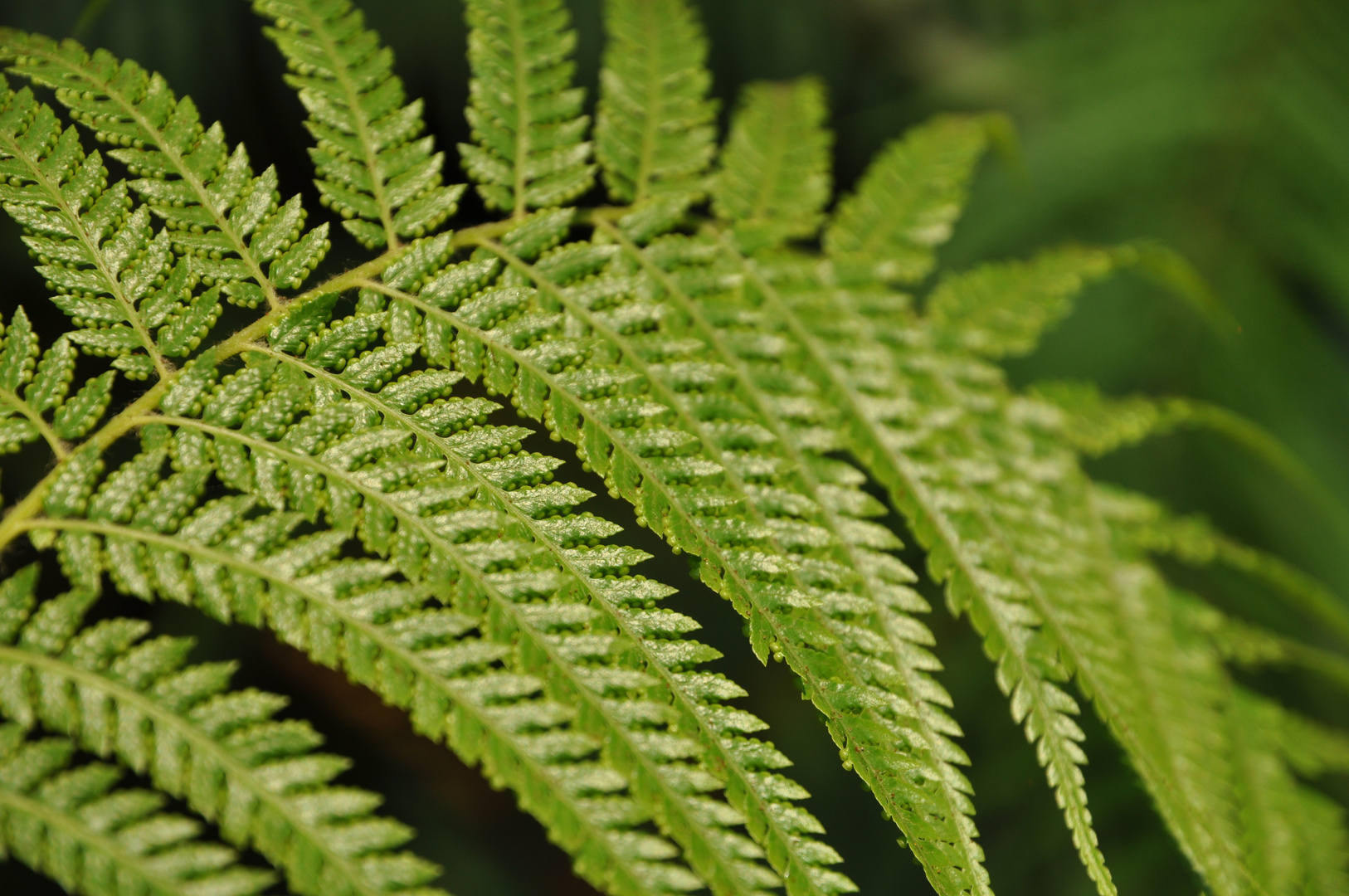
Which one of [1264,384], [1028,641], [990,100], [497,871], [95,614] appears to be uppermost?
[990,100]

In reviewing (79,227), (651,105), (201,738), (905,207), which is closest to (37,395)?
(79,227)

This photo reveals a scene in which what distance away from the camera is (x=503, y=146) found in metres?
0.84

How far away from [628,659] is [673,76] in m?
0.69

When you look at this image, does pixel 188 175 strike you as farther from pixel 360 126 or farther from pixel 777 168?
pixel 777 168

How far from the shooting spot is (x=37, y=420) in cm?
63

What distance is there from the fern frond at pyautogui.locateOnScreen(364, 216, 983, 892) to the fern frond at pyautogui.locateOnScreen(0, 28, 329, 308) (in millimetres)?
111

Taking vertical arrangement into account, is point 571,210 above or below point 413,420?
above

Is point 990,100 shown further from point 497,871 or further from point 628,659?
point 497,871

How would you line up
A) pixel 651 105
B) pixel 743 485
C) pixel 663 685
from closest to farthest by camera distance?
pixel 663 685, pixel 743 485, pixel 651 105

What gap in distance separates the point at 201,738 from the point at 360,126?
556 millimetres

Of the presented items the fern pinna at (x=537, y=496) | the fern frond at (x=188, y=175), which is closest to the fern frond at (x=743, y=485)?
the fern pinna at (x=537, y=496)

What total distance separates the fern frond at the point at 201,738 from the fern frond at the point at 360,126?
1.33ft

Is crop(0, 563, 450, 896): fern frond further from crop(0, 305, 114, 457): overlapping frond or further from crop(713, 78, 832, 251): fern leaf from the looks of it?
crop(713, 78, 832, 251): fern leaf

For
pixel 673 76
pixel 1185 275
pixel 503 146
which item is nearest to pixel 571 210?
pixel 503 146
